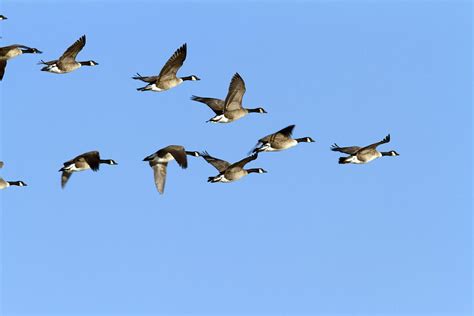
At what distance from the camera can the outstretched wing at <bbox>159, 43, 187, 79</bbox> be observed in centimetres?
2912

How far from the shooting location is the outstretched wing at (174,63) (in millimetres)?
29125

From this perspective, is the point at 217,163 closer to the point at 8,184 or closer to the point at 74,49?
the point at 74,49

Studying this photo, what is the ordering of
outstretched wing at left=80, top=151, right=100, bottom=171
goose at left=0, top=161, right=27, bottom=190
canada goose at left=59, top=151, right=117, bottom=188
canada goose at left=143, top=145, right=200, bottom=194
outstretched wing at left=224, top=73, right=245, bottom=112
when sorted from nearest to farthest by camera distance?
outstretched wing at left=80, top=151, right=100, bottom=171 → canada goose at left=59, top=151, right=117, bottom=188 → canada goose at left=143, top=145, right=200, bottom=194 → outstretched wing at left=224, top=73, right=245, bottom=112 → goose at left=0, top=161, right=27, bottom=190

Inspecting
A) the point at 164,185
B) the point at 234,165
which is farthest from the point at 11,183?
the point at 234,165

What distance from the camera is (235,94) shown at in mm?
29062

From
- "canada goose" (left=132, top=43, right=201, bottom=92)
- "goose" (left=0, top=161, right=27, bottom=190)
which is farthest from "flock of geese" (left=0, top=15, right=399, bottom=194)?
"goose" (left=0, top=161, right=27, bottom=190)

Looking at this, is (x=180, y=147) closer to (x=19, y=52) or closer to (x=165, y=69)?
(x=165, y=69)

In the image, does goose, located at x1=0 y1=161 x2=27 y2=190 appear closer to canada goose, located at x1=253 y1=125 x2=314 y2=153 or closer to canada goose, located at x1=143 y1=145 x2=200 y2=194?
canada goose, located at x1=143 y1=145 x2=200 y2=194

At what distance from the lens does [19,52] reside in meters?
31.2

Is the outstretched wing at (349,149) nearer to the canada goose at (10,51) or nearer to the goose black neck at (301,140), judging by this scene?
the goose black neck at (301,140)

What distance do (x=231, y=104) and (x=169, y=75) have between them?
154 centimetres

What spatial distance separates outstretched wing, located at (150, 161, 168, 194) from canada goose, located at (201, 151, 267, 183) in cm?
93

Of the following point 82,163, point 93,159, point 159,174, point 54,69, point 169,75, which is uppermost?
point 54,69

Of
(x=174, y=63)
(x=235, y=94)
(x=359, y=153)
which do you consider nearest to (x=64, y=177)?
(x=174, y=63)
